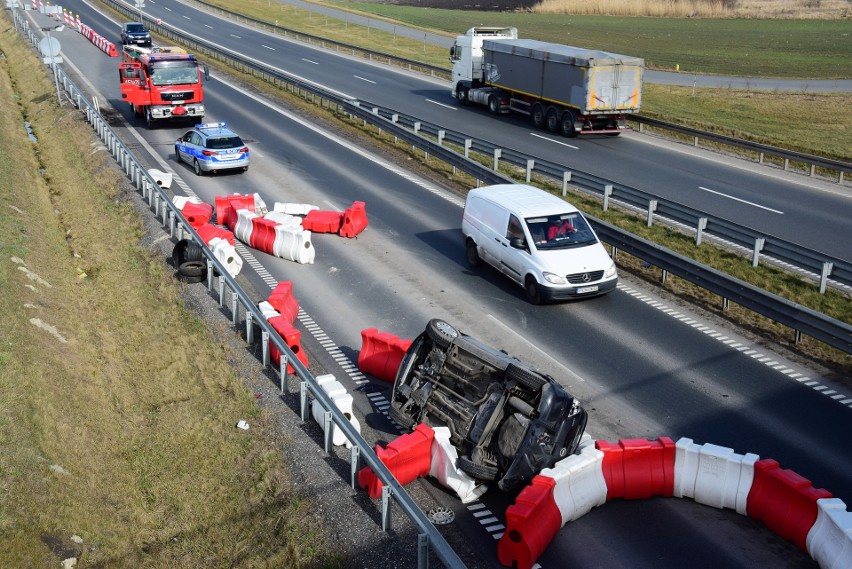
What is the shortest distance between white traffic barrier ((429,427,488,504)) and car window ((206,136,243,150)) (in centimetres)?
1823

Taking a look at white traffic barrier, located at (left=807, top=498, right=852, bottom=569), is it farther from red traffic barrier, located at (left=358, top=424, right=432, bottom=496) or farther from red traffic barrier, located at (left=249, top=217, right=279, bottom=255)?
red traffic barrier, located at (left=249, top=217, right=279, bottom=255)

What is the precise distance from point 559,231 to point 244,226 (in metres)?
7.53

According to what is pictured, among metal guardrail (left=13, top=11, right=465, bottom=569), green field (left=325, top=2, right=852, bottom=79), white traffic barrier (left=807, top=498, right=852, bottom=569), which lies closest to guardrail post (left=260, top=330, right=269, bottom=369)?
metal guardrail (left=13, top=11, right=465, bottom=569)

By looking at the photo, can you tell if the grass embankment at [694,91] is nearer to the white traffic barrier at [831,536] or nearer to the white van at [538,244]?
the white van at [538,244]

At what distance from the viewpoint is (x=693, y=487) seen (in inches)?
415

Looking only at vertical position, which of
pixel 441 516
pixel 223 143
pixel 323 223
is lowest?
pixel 441 516

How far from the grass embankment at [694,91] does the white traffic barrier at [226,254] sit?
22446mm

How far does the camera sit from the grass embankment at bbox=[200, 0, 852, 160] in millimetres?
35747

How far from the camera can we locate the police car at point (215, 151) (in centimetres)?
2677

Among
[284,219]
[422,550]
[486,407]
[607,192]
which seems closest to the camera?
[422,550]

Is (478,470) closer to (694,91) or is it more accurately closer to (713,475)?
(713,475)

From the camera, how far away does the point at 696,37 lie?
7769cm

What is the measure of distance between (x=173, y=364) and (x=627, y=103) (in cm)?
2441

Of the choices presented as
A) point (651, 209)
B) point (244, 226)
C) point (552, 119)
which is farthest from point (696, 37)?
point (244, 226)
